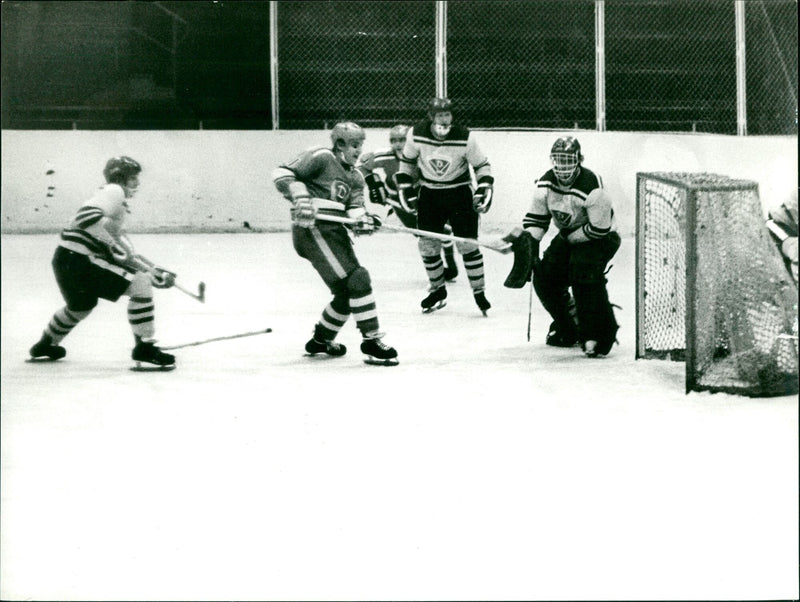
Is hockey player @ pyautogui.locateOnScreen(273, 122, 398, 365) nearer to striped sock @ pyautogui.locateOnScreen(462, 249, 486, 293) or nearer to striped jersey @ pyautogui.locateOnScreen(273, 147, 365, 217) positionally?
striped jersey @ pyautogui.locateOnScreen(273, 147, 365, 217)

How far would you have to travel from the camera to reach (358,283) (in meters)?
5.18

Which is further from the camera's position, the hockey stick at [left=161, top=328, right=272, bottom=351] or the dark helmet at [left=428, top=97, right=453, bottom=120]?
the dark helmet at [left=428, top=97, right=453, bottom=120]

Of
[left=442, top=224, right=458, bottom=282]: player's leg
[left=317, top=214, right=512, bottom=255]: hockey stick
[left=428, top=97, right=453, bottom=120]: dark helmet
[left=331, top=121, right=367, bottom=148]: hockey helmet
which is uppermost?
[left=428, top=97, right=453, bottom=120]: dark helmet

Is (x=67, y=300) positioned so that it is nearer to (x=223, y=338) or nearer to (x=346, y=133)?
(x=223, y=338)

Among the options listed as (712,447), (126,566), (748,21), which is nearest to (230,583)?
(126,566)

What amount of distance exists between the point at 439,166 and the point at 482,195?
0.26 meters

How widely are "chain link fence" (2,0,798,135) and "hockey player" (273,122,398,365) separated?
0.35m

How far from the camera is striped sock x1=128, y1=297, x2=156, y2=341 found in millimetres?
5004

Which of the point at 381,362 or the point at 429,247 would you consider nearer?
the point at 381,362

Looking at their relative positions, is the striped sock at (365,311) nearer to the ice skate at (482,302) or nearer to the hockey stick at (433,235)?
the hockey stick at (433,235)

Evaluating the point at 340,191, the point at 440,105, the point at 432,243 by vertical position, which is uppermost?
the point at 440,105

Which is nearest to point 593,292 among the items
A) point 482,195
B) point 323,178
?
point 482,195

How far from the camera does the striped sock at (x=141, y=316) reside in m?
5.00

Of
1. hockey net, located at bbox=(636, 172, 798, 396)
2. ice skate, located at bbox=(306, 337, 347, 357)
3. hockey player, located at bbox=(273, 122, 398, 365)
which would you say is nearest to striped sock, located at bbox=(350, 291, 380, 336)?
hockey player, located at bbox=(273, 122, 398, 365)
